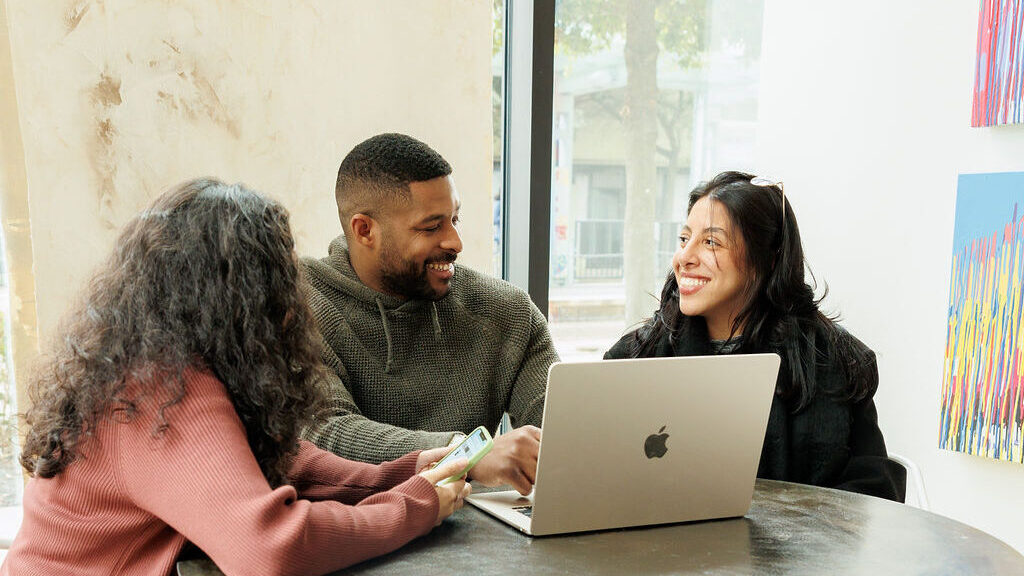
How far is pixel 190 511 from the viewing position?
1133 mm

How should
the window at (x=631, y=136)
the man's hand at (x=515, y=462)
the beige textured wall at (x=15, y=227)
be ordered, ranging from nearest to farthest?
the man's hand at (x=515, y=462)
the beige textured wall at (x=15, y=227)
the window at (x=631, y=136)

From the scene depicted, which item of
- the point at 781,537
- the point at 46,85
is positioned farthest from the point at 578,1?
the point at 781,537

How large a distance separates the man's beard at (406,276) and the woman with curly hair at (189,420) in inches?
28.2

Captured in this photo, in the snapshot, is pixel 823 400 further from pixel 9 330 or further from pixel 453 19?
pixel 9 330

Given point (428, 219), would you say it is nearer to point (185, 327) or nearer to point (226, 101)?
point (226, 101)

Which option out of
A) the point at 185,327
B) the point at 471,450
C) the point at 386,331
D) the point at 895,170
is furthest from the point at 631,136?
the point at 185,327

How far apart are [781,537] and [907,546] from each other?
0.60 feet

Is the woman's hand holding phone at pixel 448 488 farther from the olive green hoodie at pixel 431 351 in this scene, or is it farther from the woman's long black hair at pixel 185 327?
the olive green hoodie at pixel 431 351

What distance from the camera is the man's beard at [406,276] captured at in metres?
2.12

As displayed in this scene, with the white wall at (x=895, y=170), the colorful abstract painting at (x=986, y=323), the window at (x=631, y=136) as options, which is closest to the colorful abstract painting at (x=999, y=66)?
the white wall at (x=895, y=170)

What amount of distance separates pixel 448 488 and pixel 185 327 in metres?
0.45

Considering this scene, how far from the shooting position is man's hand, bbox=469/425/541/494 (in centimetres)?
154

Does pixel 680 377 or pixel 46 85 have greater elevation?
pixel 46 85

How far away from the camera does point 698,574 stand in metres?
1.24
